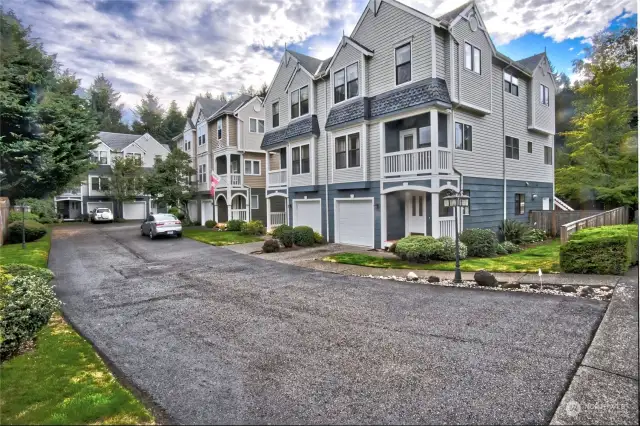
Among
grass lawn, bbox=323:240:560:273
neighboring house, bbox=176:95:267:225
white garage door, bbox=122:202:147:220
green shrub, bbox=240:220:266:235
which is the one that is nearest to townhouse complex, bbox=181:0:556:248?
grass lawn, bbox=323:240:560:273

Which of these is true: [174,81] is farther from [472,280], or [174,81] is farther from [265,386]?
[472,280]

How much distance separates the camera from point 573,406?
338 centimetres

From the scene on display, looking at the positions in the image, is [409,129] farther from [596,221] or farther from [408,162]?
[596,221]

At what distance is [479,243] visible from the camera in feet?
40.9

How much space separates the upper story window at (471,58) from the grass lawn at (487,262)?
25.4 ft

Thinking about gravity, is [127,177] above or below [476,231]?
above

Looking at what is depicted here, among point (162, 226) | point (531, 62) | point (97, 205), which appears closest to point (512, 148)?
point (531, 62)

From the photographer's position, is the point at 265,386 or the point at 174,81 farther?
the point at 174,81

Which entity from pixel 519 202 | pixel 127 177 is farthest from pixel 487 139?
pixel 127 177

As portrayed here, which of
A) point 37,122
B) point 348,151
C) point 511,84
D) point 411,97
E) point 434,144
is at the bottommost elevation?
point 434,144

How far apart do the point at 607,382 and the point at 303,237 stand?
42.7 feet

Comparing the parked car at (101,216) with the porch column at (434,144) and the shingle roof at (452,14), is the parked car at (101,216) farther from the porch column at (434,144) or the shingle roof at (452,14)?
the shingle roof at (452,14)

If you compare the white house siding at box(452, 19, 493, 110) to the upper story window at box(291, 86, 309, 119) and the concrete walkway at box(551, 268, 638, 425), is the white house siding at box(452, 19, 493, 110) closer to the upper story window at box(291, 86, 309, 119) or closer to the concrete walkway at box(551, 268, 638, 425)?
the upper story window at box(291, 86, 309, 119)

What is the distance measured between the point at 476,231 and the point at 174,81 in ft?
37.1
